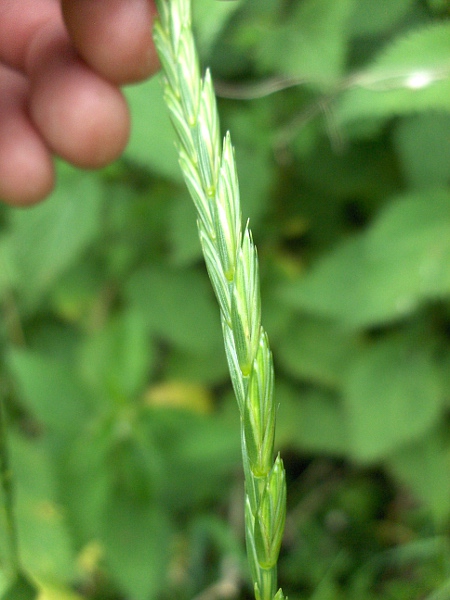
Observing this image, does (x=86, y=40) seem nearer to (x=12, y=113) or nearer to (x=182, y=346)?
(x=12, y=113)

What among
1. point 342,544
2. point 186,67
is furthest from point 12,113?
point 342,544

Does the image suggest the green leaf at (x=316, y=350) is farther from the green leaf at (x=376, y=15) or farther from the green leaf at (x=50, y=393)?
the green leaf at (x=376, y=15)

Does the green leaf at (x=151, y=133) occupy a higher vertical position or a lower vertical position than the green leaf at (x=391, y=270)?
higher

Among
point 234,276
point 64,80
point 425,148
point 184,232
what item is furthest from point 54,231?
point 234,276

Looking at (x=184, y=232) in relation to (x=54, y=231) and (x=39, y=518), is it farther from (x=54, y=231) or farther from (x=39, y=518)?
(x=39, y=518)

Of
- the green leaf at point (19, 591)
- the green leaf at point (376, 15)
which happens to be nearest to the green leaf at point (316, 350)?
the green leaf at point (376, 15)

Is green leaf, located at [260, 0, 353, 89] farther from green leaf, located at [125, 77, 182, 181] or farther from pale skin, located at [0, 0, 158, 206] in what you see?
pale skin, located at [0, 0, 158, 206]
